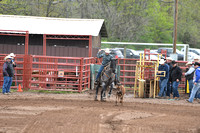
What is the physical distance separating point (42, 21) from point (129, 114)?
16336mm

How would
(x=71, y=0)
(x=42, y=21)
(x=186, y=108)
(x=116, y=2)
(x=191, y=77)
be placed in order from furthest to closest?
(x=116, y=2) < (x=71, y=0) < (x=42, y=21) < (x=191, y=77) < (x=186, y=108)

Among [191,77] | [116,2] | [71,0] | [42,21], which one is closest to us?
[191,77]

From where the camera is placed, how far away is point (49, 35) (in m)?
25.9

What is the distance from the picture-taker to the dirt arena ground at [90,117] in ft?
30.3

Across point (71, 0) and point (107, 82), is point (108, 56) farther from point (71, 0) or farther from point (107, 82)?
point (71, 0)

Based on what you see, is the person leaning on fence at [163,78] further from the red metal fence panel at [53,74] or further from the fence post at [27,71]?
the fence post at [27,71]

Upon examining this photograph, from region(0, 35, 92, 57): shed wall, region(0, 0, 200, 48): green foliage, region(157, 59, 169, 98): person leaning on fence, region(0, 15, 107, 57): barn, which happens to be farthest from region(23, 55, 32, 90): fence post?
region(0, 0, 200, 48): green foliage

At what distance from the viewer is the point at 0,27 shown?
24.8 meters

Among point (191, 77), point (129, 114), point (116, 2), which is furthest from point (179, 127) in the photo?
point (116, 2)

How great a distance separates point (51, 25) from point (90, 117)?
16.0 m

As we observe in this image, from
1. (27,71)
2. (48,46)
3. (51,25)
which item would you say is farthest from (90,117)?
(51,25)

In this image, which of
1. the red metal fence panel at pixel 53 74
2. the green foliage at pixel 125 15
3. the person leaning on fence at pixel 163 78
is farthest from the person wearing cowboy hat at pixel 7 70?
the green foliage at pixel 125 15

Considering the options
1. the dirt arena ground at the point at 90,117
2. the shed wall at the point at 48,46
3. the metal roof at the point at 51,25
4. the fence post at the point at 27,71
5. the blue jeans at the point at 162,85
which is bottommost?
the dirt arena ground at the point at 90,117

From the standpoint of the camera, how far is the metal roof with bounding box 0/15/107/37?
81.4ft
